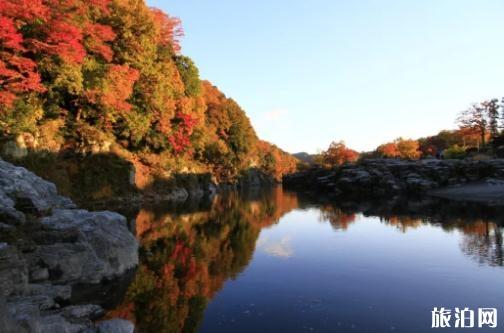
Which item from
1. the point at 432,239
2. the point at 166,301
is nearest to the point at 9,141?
the point at 166,301

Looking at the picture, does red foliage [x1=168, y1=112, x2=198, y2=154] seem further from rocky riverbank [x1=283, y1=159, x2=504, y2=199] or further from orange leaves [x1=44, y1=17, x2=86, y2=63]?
rocky riverbank [x1=283, y1=159, x2=504, y2=199]

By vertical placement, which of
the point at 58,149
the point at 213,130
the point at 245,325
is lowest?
the point at 245,325

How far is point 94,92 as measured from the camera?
29516mm

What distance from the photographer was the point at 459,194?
52.8m

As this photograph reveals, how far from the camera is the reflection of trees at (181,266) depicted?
9664 mm

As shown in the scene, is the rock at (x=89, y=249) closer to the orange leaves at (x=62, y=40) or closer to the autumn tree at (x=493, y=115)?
the orange leaves at (x=62, y=40)

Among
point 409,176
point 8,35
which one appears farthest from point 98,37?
point 409,176

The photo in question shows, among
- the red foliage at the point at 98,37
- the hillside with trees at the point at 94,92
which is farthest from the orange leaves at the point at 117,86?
the red foliage at the point at 98,37

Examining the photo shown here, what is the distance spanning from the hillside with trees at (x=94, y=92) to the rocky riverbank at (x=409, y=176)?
32.3 metres

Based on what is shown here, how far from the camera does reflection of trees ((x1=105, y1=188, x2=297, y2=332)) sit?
9664 mm

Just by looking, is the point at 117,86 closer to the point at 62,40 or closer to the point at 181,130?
the point at 62,40

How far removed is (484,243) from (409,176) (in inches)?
1939

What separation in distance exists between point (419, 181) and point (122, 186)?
155ft

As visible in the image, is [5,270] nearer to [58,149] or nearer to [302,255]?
[302,255]
